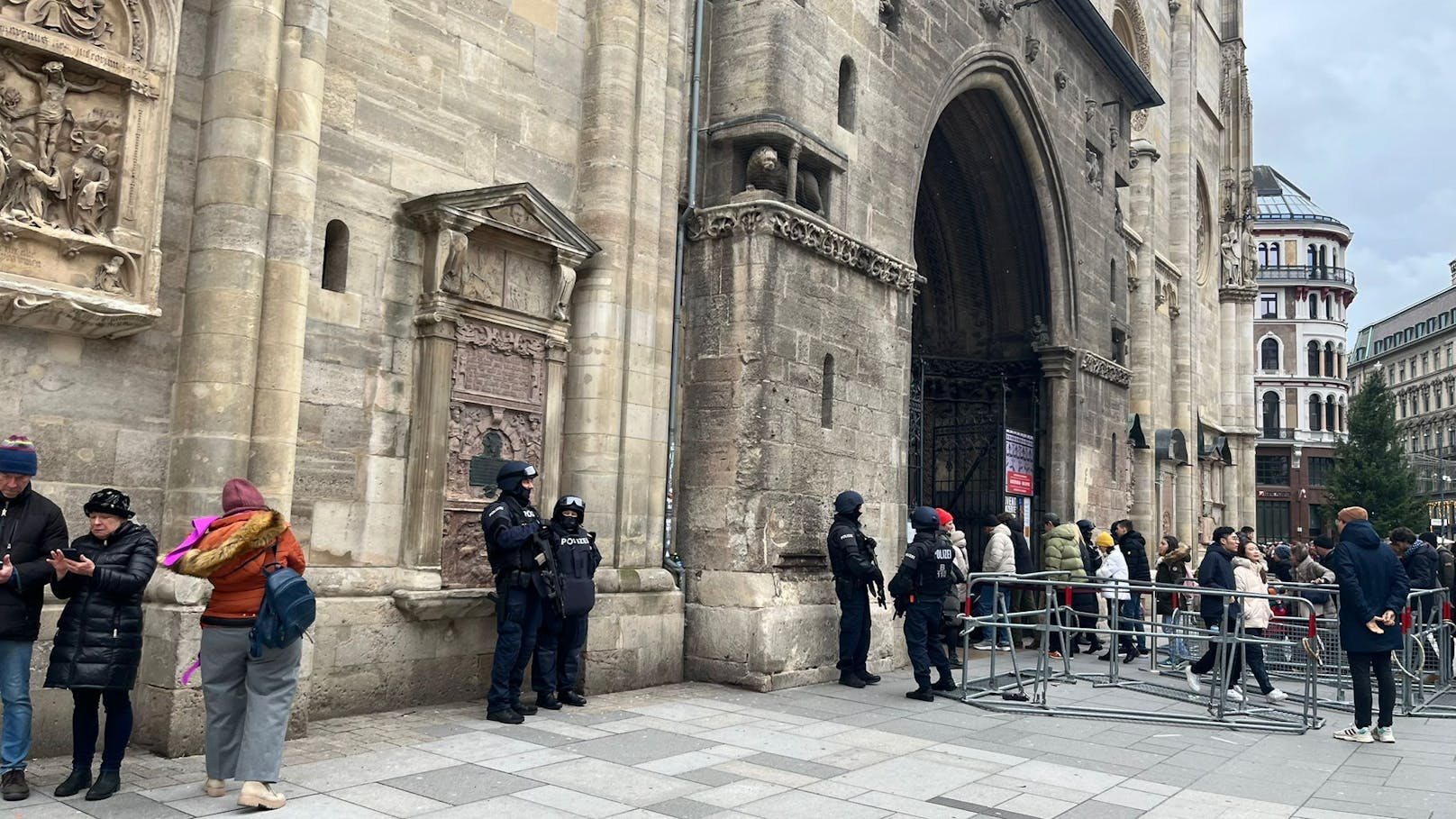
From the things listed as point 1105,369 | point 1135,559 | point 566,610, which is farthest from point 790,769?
point 1105,369

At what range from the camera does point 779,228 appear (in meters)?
10.6

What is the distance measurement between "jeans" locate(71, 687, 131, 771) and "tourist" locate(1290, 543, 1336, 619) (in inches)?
396

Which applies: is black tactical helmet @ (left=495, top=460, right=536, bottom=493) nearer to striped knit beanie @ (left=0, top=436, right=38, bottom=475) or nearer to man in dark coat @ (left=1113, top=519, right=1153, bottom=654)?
striped knit beanie @ (left=0, top=436, right=38, bottom=475)

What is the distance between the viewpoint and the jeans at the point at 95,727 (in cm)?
560

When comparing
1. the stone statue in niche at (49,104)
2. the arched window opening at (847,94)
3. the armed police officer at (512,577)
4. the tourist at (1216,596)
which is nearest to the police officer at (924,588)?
the tourist at (1216,596)

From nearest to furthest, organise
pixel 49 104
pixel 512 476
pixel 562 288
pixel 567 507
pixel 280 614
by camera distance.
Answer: pixel 280 614 < pixel 49 104 < pixel 512 476 < pixel 567 507 < pixel 562 288

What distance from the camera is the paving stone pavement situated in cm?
580

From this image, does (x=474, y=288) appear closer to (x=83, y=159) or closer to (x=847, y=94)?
(x=83, y=159)

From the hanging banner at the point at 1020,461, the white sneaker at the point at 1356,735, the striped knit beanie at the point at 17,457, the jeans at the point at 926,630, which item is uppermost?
the hanging banner at the point at 1020,461

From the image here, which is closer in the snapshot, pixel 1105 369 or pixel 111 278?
pixel 111 278

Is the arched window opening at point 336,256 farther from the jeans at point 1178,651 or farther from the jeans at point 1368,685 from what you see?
the jeans at point 1178,651

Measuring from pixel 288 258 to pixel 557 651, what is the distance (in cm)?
353

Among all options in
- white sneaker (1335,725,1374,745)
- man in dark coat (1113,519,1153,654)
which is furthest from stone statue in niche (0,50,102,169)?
man in dark coat (1113,519,1153,654)

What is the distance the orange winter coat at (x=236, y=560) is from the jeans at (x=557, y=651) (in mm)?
2996
